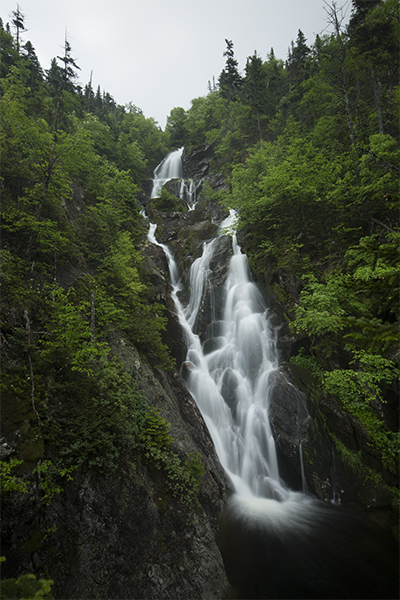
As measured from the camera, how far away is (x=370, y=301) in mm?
9422

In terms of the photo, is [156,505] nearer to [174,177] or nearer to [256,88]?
[256,88]

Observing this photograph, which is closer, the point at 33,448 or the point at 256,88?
the point at 33,448

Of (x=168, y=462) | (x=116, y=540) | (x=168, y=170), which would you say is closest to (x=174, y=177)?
(x=168, y=170)

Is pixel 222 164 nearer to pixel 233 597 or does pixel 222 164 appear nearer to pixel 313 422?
pixel 313 422

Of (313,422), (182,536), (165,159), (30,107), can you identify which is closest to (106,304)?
(182,536)

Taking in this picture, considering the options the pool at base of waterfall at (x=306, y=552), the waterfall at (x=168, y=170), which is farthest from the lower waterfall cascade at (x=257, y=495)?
the waterfall at (x=168, y=170)

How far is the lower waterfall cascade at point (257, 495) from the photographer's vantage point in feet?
18.9

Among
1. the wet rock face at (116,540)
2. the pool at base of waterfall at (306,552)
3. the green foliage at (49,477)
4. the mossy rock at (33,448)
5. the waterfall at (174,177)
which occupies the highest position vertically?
the waterfall at (174,177)

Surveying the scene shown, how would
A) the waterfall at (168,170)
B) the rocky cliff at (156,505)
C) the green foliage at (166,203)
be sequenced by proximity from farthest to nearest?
1. the waterfall at (168,170)
2. the green foliage at (166,203)
3. the rocky cliff at (156,505)

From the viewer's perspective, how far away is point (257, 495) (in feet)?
29.5

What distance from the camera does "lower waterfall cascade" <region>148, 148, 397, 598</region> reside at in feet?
18.9

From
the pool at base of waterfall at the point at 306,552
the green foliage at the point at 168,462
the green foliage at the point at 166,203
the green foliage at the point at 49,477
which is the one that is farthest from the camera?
the green foliage at the point at 166,203

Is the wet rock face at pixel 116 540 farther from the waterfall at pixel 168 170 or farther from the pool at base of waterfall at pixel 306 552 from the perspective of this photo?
the waterfall at pixel 168 170

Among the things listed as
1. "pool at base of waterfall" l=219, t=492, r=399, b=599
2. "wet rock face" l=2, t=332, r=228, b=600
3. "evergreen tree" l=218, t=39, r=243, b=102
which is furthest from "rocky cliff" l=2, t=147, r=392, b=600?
"evergreen tree" l=218, t=39, r=243, b=102
